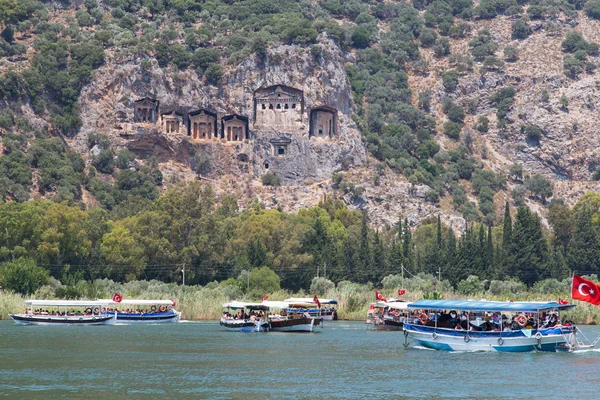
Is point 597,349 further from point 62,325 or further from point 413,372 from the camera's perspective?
point 62,325

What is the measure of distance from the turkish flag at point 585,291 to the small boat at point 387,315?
29.5 m

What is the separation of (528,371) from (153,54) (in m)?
135

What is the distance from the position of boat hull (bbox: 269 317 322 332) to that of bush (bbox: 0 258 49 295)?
29595 mm

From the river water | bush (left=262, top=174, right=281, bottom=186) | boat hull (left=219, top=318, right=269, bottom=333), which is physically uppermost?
bush (left=262, top=174, right=281, bottom=186)

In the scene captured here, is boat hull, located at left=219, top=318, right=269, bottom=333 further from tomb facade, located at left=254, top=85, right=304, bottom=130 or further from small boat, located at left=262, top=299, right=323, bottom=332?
tomb facade, located at left=254, top=85, right=304, bottom=130

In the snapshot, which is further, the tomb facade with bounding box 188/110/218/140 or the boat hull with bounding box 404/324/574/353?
the tomb facade with bounding box 188/110/218/140

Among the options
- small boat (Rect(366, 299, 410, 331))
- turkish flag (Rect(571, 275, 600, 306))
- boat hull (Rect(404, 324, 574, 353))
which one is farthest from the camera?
small boat (Rect(366, 299, 410, 331))

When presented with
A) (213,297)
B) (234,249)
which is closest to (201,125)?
(234,249)

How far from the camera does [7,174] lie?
6954 inches

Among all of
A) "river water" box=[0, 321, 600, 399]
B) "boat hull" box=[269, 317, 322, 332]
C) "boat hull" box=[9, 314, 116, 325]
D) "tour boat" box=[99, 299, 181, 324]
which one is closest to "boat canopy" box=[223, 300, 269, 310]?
"boat hull" box=[269, 317, 322, 332]

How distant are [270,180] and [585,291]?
116802 mm

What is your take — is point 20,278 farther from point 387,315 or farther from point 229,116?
point 229,116

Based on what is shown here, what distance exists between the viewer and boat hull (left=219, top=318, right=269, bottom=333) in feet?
344

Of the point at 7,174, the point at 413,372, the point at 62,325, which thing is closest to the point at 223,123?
the point at 7,174
